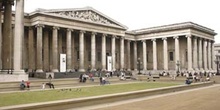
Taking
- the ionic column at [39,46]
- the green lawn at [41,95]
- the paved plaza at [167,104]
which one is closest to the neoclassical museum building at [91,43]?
the ionic column at [39,46]

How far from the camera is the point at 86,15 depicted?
53.4 meters

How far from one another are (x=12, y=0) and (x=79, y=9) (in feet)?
71.5

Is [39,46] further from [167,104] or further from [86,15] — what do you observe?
[167,104]

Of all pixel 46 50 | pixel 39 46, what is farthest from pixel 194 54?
pixel 39 46

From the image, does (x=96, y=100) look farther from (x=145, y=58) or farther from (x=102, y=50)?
(x=145, y=58)

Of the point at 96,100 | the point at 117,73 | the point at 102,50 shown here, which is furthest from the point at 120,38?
the point at 96,100

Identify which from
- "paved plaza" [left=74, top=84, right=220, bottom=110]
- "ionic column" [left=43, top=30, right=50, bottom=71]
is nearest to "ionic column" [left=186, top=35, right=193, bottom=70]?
"ionic column" [left=43, top=30, right=50, bottom=71]

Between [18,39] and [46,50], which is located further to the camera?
[46,50]

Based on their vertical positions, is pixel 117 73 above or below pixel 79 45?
below

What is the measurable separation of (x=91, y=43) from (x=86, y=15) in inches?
234

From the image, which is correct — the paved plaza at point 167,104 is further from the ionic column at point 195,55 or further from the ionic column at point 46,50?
the ionic column at point 195,55

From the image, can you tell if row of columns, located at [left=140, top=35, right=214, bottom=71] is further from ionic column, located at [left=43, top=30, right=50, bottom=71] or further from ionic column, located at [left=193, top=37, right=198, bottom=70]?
ionic column, located at [left=43, top=30, right=50, bottom=71]

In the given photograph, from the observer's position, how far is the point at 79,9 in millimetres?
51781

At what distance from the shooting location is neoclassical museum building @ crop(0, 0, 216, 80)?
41.8 m
